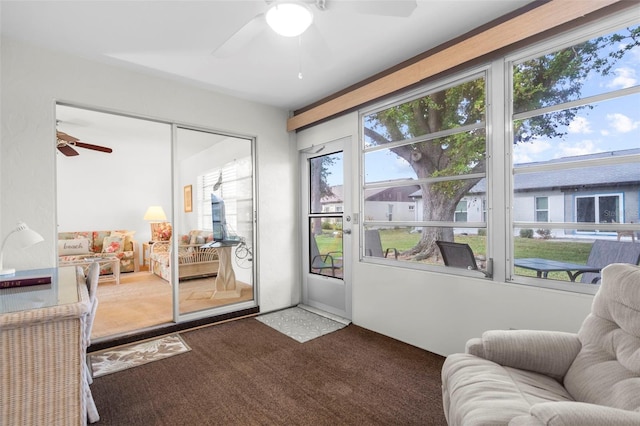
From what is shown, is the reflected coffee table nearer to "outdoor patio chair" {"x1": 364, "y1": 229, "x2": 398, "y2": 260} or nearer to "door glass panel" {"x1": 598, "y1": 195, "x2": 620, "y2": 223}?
"outdoor patio chair" {"x1": 364, "y1": 229, "x2": 398, "y2": 260}

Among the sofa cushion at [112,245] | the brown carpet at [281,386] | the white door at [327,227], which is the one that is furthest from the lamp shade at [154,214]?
the brown carpet at [281,386]

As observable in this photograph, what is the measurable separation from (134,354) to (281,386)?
1.44 metres

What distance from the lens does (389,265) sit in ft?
10.0

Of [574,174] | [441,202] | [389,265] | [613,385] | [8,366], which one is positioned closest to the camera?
[613,385]

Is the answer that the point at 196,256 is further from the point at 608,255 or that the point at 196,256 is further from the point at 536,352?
the point at 608,255

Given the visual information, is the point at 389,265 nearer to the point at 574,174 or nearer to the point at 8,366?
the point at 574,174

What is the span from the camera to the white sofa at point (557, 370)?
108 cm

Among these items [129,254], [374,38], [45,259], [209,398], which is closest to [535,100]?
[374,38]

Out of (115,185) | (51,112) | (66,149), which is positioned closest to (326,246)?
(51,112)

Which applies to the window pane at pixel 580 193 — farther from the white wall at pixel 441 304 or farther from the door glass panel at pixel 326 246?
the door glass panel at pixel 326 246

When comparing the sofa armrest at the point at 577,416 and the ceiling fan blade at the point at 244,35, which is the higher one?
the ceiling fan blade at the point at 244,35

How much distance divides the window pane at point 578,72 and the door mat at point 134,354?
3.38m

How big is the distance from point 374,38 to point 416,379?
256 cm

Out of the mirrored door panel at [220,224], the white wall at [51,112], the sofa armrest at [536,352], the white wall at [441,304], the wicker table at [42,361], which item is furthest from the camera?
the mirrored door panel at [220,224]
